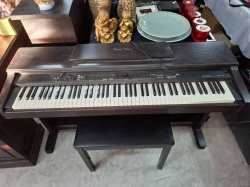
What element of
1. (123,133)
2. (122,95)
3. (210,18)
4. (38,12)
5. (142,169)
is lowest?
(142,169)

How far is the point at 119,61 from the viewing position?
1058 millimetres

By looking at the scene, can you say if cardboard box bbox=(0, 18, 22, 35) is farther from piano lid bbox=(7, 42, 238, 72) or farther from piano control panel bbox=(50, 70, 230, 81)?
piano control panel bbox=(50, 70, 230, 81)

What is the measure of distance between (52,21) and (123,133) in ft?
2.72

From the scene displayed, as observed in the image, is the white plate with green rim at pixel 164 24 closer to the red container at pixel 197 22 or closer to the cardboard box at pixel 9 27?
the red container at pixel 197 22

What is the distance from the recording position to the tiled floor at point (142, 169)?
4.77ft

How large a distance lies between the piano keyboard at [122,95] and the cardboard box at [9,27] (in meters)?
0.50

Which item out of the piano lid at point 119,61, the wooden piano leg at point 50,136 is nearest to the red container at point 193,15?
the piano lid at point 119,61

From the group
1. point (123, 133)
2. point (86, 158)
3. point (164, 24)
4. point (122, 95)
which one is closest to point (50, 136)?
point (86, 158)

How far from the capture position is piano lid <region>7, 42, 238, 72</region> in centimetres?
105

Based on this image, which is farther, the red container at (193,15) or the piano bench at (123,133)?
the red container at (193,15)

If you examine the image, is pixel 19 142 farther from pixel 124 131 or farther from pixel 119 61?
pixel 119 61

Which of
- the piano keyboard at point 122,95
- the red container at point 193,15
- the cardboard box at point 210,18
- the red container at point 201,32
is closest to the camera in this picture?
the piano keyboard at point 122,95

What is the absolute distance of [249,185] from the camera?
144 centimetres

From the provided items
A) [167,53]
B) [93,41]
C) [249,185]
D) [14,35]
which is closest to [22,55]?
[14,35]
